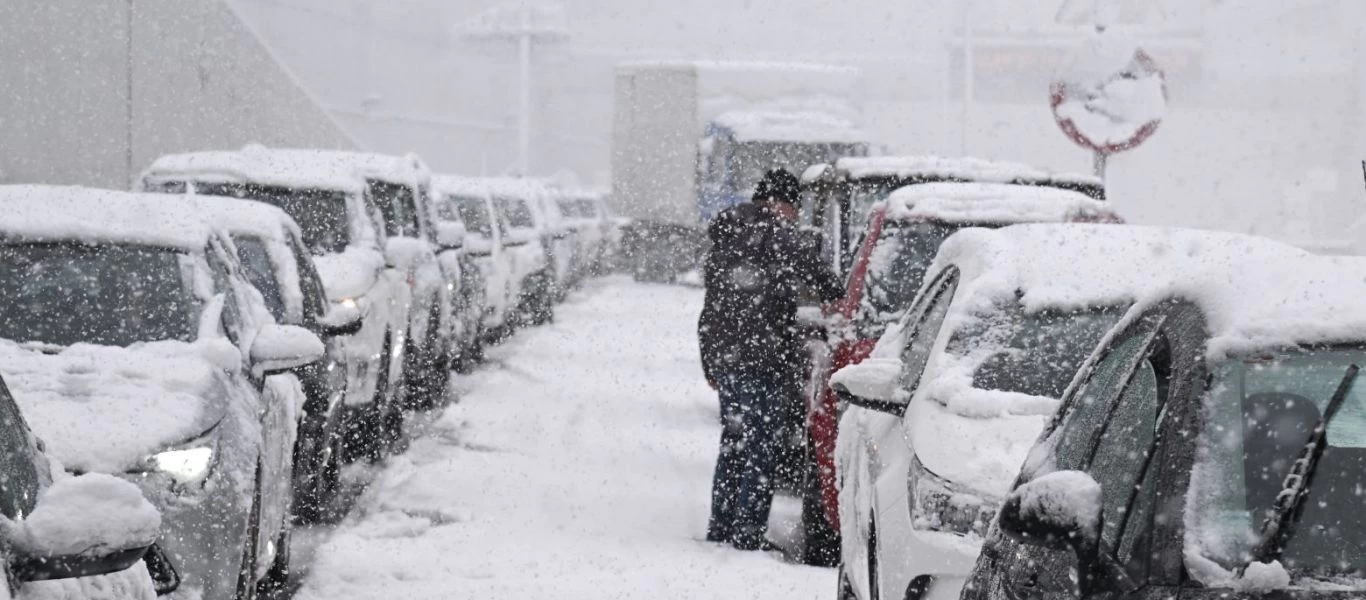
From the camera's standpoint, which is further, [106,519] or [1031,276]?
[1031,276]

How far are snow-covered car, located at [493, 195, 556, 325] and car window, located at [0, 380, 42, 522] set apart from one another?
55.0 feet

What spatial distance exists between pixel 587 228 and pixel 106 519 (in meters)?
31.4

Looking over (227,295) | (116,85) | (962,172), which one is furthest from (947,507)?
(116,85)

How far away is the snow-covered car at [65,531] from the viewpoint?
3240 mm

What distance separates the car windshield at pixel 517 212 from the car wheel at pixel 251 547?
18.9 meters

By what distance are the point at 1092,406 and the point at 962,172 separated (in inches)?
241

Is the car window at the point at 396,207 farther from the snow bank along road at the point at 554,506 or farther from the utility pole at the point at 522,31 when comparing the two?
the utility pole at the point at 522,31

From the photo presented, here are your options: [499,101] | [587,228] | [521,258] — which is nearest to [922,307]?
[521,258]

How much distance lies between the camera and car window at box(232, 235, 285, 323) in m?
9.41

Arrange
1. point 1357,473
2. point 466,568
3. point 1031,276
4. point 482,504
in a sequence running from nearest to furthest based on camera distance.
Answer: point 1357,473 → point 1031,276 → point 466,568 → point 482,504

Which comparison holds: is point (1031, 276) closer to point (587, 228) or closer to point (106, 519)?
point (106, 519)

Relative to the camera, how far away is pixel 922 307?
22.9 ft

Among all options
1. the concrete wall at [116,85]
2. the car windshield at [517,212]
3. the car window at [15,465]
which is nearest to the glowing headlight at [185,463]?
the car window at [15,465]

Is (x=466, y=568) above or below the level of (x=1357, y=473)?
below
